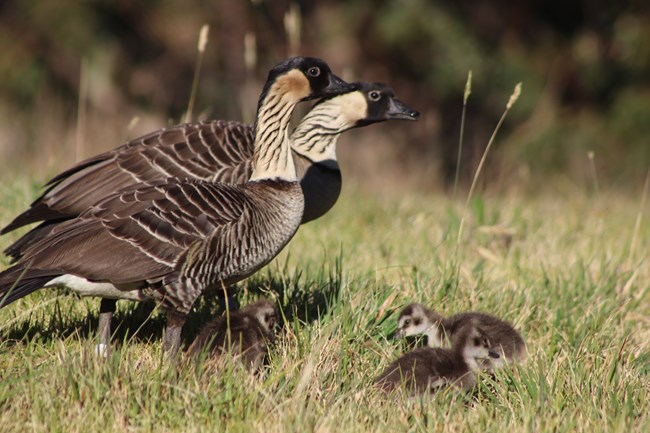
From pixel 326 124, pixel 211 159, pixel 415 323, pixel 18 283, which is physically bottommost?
pixel 415 323

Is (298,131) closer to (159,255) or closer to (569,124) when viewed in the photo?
(159,255)

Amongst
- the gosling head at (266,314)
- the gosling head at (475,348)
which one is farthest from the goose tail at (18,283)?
the gosling head at (475,348)

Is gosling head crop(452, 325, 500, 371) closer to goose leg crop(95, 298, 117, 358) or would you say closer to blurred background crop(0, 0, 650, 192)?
goose leg crop(95, 298, 117, 358)

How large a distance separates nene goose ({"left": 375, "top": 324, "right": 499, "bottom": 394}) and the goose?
2354 mm

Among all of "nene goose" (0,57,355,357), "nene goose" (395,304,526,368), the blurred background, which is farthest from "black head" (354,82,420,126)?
the blurred background

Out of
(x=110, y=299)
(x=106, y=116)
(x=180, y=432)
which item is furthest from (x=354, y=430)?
(x=106, y=116)

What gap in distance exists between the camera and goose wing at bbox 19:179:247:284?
15.5ft

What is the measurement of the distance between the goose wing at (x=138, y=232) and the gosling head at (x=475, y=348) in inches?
58.3

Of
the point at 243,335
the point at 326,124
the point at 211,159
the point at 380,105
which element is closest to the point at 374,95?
the point at 380,105

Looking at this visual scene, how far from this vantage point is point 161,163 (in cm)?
666

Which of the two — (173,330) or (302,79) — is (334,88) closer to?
(302,79)

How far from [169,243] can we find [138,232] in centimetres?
19

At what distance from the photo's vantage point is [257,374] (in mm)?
4867

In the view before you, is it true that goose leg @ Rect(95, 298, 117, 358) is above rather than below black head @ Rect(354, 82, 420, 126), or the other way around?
below
